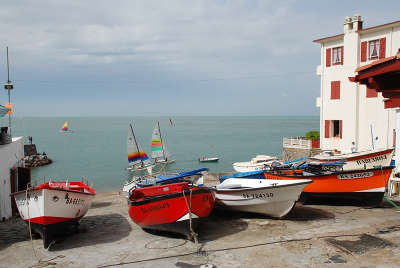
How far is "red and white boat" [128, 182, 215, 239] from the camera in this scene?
31.9ft

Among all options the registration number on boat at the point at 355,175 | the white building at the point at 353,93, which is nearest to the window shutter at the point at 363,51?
the white building at the point at 353,93

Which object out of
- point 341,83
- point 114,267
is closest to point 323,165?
point 114,267

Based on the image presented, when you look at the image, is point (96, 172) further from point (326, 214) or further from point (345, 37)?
point (326, 214)

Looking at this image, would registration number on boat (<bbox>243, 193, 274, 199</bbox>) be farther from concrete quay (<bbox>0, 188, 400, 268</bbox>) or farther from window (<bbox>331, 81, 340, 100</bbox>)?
window (<bbox>331, 81, 340, 100</bbox>)

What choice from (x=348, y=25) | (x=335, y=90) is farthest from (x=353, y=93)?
(x=348, y=25)

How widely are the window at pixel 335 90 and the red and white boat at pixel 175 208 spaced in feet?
63.0

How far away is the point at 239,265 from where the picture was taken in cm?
777

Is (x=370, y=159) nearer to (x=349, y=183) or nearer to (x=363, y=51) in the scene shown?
(x=349, y=183)

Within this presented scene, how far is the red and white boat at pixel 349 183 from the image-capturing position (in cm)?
1231

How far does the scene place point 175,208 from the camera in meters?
9.89

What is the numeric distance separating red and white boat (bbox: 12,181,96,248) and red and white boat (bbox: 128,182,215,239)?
1870 mm

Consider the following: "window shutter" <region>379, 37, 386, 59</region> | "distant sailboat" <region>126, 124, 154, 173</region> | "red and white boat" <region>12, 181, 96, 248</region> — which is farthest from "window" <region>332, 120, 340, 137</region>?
"red and white boat" <region>12, 181, 96, 248</region>

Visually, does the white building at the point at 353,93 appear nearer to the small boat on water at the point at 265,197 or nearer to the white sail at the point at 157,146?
the small boat on water at the point at 265,197

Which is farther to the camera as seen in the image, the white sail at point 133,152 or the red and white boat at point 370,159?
the white sail at point 133,152
